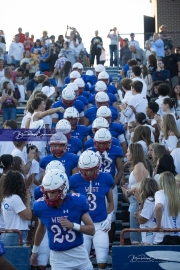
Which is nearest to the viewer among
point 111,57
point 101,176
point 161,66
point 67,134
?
point 101,176

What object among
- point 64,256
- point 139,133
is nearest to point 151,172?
point 139,133

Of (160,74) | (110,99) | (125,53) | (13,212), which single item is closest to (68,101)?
(110,99)

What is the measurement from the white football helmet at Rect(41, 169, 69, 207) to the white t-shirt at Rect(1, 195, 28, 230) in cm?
126

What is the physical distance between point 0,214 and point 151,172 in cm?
239

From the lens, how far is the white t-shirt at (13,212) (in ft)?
33.0

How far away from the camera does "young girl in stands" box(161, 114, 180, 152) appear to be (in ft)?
43.5

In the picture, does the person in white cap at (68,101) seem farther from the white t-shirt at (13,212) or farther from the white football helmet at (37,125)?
the white t-shirt at (13,212)

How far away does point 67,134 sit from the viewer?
12516 mm

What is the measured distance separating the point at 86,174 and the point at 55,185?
1650 mm

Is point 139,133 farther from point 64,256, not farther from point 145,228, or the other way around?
point 64,256

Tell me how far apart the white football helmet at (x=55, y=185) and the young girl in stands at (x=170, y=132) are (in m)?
4.70

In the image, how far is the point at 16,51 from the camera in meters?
23.5

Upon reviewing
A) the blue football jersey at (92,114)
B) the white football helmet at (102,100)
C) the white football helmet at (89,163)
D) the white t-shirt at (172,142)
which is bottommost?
the white football helmet at (89,163)

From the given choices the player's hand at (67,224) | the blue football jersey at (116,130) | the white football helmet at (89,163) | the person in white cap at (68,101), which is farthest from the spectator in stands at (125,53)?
the player's hand at (67,224)
